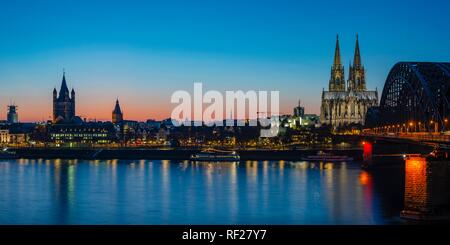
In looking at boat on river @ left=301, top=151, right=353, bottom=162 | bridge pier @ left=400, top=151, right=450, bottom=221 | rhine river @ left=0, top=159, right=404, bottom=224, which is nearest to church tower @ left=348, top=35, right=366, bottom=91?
boat on river @ left=301, top=151, right=353, bottom=162

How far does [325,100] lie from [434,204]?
290 feet

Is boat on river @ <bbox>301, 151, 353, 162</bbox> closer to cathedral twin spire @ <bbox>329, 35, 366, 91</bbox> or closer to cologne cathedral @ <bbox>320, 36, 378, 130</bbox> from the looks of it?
cologne cathedral @ <bbox>320, 36, 378, 130</bbox>

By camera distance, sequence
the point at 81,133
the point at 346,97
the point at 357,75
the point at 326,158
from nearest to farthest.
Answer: the point at 326,158 → the point at 346,97 → the point at 357,75 → the point at 81,133

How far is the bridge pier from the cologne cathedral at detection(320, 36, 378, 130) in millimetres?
83095

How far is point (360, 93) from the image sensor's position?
110 m

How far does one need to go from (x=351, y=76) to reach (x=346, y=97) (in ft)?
14.3

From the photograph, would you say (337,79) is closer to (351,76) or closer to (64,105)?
(351,76)

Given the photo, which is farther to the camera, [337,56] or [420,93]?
[337,56]

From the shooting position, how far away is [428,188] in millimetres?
22562

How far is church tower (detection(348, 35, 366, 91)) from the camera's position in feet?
364

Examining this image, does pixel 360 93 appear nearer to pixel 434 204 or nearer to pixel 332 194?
pixel 332 194

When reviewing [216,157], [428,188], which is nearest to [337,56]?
[216,157]

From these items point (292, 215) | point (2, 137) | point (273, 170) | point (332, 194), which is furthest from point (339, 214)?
point (2, 137)

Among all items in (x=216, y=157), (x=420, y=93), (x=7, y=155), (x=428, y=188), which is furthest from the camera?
(x=7, y=155)
